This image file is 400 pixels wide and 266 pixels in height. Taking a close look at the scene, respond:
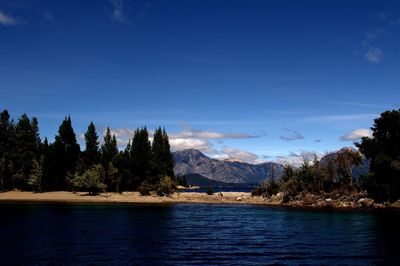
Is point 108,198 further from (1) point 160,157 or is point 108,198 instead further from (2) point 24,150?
(2) point 24,150

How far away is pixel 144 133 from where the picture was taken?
16338 centimetres

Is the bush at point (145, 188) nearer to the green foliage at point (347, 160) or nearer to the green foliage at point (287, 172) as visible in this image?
the green foliage at point (287, 172)

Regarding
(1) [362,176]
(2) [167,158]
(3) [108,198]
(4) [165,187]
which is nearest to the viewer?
(1) [362,176]

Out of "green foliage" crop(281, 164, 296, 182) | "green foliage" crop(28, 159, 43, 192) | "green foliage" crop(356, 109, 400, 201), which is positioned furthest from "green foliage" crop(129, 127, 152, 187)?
"green foliage" crop(356, 109, 400, 201)

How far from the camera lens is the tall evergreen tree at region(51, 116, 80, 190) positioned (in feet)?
499

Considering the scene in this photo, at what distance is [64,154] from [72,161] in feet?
12.9

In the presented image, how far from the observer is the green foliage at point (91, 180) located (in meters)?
140

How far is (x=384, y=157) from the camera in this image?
101438mm

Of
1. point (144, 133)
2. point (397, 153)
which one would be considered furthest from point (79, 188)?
point (397, 153)

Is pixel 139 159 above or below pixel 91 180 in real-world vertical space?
above

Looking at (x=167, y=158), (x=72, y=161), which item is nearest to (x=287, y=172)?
(x=167, y=158)

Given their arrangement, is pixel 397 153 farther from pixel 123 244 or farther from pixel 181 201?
pixel 123 244

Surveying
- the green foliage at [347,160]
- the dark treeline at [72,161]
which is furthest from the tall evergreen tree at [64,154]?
the green foliage at [347,160]

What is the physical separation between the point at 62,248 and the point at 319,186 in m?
98.8
